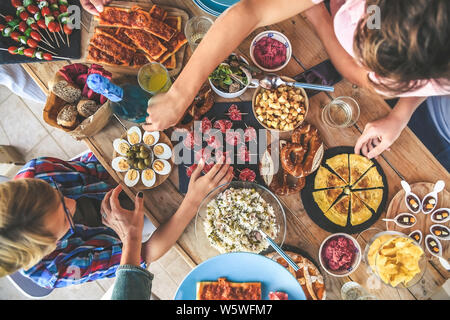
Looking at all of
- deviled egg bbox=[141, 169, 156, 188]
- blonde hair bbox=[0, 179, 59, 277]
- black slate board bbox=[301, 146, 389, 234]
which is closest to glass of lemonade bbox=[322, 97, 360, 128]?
black slate board bbox=[301, 146, 389, 234]

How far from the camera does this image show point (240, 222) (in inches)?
47.1

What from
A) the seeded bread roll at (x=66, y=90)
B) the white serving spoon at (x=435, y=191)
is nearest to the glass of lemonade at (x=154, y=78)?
the seeded bread roll at (x=66, y=90)

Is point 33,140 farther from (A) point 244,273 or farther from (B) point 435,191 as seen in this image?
(B) point 435,191

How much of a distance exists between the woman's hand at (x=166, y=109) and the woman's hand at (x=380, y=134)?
0.81 meters

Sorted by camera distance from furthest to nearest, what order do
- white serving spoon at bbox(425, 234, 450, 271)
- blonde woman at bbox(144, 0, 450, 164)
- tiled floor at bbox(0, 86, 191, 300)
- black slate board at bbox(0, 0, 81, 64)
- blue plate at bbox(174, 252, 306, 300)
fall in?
1. tiled floor at bbox(0, 86, 191, 300)
2. black slate board at bbox(0, 0, 81, 64)
3. white serving spoon at bbox(425, 234, 450, 271)
4. blue plate at bbox(174, 252, 306, 300)
5. blonde woman at bbox(144, 0, 450, 164)

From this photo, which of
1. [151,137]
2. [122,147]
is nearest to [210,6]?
[151,137]

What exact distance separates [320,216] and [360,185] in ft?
0.78

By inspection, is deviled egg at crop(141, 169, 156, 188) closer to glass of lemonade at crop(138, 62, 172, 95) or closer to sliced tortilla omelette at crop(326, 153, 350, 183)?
glass of lemonade at crop(138, 62, 172, 95)

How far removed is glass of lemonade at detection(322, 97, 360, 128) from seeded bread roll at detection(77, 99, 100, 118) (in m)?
Answer: 1.05

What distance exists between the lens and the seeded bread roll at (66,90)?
3.92ft

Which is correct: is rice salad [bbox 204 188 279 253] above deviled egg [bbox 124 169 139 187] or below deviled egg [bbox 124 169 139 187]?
above

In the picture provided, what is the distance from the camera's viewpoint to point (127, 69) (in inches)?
51.5

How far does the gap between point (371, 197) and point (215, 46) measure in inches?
38.3

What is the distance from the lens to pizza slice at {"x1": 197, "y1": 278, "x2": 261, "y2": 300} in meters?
1.01
